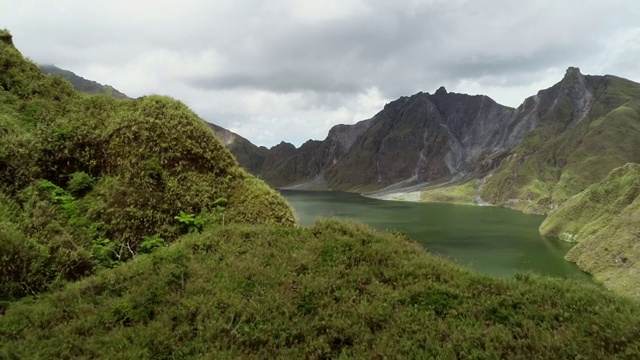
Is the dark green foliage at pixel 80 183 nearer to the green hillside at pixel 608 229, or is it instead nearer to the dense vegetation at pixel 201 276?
the dense vegetation at pixel 201 276

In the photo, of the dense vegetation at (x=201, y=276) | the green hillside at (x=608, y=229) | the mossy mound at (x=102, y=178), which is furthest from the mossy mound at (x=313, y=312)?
the green hillside at (x=608, y=229)

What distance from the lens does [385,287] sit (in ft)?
31.7

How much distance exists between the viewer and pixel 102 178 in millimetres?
14461

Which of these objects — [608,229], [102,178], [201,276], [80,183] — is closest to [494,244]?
[608,229]

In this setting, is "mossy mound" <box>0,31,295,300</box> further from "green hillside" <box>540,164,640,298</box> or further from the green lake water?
"green hillside" <box>540,164,640,298</box>

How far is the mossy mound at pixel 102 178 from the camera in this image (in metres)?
11.6

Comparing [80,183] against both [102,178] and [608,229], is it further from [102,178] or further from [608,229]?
[608,229]

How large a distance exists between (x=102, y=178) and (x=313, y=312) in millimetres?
9879

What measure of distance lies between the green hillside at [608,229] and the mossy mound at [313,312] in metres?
36.0

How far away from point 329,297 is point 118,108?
1249 centimetres

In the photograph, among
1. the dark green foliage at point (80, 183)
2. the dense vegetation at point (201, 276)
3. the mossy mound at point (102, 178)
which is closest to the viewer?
the dense vegetation at point (201, 276)

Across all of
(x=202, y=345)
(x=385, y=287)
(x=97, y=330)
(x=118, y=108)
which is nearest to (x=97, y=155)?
(x=118, y=108)

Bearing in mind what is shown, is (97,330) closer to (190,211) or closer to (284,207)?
(190,211)

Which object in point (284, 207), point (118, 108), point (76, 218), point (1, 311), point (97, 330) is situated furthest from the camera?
point (118, 108)
